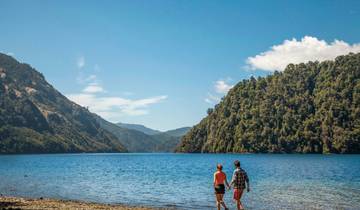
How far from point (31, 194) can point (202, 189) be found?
2312 cm

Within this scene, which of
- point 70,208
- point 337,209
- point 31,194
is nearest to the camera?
point 70,208

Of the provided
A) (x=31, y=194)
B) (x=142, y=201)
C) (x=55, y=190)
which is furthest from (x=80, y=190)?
(x=142, y=201)

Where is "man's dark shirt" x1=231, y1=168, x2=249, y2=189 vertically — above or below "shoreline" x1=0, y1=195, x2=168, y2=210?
above

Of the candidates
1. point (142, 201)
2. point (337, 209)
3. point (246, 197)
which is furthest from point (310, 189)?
point (142, 201)

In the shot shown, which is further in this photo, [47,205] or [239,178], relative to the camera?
[47,205]

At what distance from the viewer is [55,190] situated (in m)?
60.8

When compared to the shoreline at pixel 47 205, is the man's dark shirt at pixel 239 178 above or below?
above

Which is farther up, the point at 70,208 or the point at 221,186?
the point at 221,186

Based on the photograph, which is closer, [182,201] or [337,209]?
[337,209]

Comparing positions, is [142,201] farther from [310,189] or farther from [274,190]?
[310,189]

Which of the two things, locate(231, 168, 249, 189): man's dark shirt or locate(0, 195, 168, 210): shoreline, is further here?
locate(0, 195, 168, 210): shoreline

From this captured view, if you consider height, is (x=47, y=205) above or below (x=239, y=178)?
below

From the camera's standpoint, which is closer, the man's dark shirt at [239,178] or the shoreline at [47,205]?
the man's dark shirt at [239,178]

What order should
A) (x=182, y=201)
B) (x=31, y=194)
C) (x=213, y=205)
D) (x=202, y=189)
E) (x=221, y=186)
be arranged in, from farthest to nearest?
1. (x=202, y=189)
2. (x=31, y=194)
3. (x=182, y=201)
4. (x=213, y=205)
5. (x=221, y=186)
